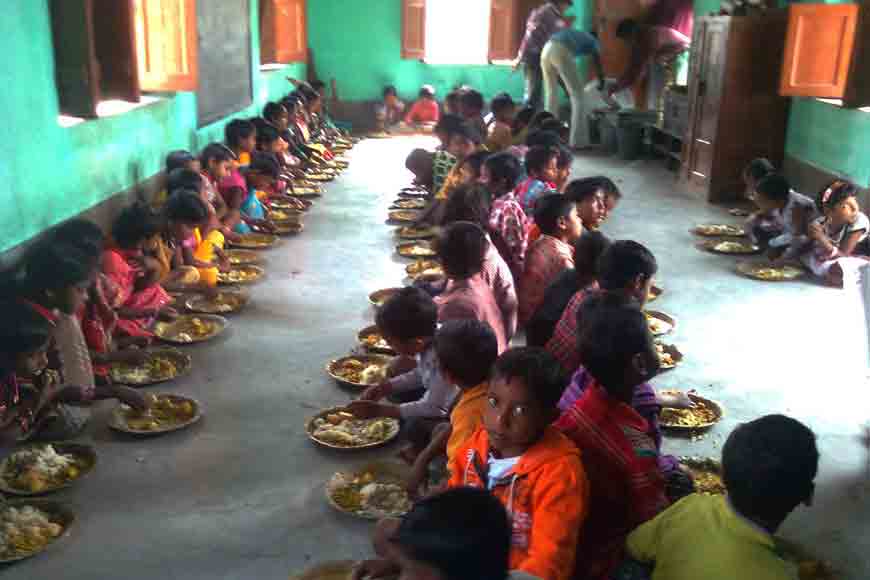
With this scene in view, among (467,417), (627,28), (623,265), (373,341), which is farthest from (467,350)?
(627,28)

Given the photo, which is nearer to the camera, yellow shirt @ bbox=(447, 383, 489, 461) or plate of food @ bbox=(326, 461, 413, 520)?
yellow shirt @ bbox=(447, 383, 489, 461)

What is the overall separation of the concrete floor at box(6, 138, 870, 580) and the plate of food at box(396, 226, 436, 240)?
0.11m

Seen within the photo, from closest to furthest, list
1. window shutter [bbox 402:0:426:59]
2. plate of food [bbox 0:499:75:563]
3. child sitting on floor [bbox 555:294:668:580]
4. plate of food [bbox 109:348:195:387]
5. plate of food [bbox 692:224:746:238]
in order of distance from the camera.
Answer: child sitting on floor [bbox 555:294:668:580] < plate of food [bbox 0:499:75:563] < plate of food [bbox 109:348:195:387] < plate of food [bbox 692:224:746:238] < window shutter [bbox 402:0:426:59]

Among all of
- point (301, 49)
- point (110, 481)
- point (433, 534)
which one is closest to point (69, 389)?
point (110, 481)

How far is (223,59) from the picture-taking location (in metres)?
8.35

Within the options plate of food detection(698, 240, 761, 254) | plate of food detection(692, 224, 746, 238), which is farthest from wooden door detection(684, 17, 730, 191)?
plate of food detection(698, 240, 761, 254)

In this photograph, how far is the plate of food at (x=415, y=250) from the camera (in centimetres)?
612

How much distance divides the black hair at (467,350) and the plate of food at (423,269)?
2961 mm

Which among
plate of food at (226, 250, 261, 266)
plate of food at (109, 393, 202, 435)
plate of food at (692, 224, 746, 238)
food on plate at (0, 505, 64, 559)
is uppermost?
plate of food at (692, 224, 746, 238)

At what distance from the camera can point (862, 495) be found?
10.4ft

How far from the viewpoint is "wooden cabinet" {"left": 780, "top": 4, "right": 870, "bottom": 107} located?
6.54 metres

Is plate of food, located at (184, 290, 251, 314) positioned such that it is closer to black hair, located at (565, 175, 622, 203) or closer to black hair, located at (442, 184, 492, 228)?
black hair, located at (442, 184, 492, 228)

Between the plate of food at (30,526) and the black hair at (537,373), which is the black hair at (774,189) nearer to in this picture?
the black hair at (537,373)

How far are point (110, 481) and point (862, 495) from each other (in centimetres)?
285
